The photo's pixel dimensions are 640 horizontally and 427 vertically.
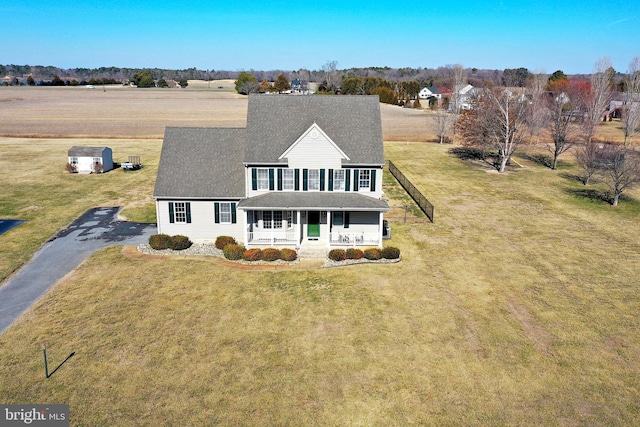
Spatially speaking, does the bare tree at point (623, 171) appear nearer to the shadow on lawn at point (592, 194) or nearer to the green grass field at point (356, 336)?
the shadow on lawn at point (592, 194)

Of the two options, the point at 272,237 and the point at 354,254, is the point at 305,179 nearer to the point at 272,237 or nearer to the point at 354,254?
the point at 272,237

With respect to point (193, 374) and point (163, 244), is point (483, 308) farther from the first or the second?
point (163, 244)

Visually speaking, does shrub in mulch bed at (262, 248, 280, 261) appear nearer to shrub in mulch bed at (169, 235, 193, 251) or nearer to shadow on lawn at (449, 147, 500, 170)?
shrub in mulch bed at (169, 235, 193, 251)

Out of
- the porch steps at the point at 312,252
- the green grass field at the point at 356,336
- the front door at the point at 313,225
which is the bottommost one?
the green grass field at the point at 356,336

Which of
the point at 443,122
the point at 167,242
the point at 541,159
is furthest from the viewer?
the point at 443,122

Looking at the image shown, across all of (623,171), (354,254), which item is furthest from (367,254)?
(623,171)

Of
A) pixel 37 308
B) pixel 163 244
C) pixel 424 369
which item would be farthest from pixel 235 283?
pixel 424 369

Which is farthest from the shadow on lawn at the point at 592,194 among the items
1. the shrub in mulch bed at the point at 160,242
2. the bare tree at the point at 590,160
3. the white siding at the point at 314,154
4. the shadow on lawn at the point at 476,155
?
the shrub in mulch bed at the point at 160,242
